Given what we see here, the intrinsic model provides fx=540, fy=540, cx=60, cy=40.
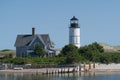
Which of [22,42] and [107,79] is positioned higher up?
[22,42]

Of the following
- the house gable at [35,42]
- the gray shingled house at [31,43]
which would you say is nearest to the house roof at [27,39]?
the gray shingled house at [31,43]

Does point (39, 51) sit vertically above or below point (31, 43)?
below

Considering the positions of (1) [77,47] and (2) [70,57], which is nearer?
(2) [70,57]

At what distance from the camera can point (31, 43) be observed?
87.8 metres

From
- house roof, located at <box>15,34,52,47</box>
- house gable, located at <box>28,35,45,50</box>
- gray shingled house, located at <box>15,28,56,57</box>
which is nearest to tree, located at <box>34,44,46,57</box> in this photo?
gray shingled house, located at <box>15,28,56,57</box>

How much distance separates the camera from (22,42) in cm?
8938

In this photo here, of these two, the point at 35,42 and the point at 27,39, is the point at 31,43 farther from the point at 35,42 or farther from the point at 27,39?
the point at 27,39

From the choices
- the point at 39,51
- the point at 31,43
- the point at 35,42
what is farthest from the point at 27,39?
the point at 39,51

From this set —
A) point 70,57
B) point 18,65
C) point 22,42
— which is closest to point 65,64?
point 70,57

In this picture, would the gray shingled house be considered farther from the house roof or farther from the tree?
the tree

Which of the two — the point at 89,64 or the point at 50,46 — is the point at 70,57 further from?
the point at 50,46

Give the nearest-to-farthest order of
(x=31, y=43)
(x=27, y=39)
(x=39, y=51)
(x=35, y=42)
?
(x=39, y=51) < (x=31, y=43) < (x=35, y=42) < (x=27, y=39)

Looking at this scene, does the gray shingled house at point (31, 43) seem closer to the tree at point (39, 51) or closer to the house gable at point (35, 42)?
the house gable at point (35, 42)

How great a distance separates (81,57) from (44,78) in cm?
1580
